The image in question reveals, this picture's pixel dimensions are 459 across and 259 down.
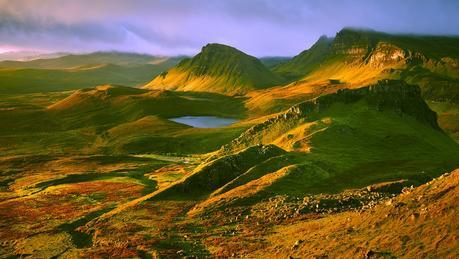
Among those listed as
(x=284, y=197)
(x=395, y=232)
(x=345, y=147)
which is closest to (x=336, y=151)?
(x=345, y=147)

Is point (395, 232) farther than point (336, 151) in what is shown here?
No

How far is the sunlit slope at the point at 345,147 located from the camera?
6475 centimetres

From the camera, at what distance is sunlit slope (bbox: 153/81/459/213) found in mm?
64750

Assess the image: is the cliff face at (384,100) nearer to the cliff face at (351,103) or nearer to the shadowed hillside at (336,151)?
the cliff face at (351,103)

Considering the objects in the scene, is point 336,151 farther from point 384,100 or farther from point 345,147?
point 384,100

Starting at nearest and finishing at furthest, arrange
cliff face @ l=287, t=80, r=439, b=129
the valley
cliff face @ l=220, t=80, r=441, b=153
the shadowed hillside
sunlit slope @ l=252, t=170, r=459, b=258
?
sunlit slope @ l=252, t=170, r=459, b=258 < the valley < the shadowed hillside < cliff face @ l=220, t=80, r=441, b=153 < cliff face @ l=287, t=80, r=439, b=129

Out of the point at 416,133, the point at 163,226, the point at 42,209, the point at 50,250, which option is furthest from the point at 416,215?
the point at 416,133

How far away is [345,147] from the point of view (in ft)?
291

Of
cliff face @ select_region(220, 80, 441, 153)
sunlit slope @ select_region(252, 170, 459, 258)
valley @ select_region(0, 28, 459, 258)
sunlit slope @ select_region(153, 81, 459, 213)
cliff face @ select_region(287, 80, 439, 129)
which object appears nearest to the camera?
sunlit slope @ select_region(252, 170, 459, 258)

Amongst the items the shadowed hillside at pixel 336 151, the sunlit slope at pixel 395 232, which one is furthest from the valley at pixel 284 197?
the shadowed hillside at pixel 336 151

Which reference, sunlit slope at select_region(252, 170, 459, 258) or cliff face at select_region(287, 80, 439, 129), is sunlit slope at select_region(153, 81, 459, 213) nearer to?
cliff face at select_region(287, 80, 439, 129)

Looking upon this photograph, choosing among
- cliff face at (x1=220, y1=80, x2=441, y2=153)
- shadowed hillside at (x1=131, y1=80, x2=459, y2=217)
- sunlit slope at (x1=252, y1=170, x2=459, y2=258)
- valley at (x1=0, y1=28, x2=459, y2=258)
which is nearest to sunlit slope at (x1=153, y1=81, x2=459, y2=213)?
cliff face at (x1=220, y1=80, x2=441, y2=153)

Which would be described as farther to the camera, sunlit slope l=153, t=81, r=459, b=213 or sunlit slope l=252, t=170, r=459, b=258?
sunlit slope l=153, t=81, r=459, b=213

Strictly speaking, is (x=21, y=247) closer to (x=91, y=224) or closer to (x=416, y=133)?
A: (x=91, y=224)
